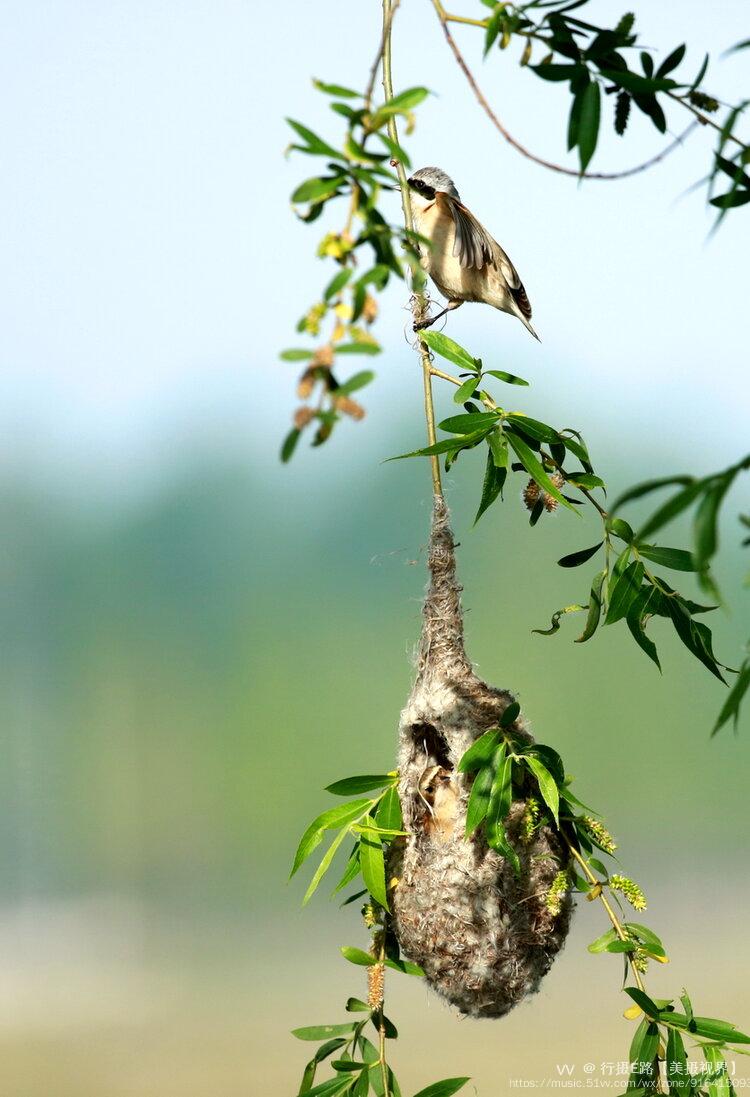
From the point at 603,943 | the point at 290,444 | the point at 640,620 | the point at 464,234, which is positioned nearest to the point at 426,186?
the point at 464,234

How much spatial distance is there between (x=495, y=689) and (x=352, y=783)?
22 cm

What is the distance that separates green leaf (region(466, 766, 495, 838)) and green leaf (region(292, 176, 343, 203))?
0.69 meters

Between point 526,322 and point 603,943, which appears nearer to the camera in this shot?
point 603,943

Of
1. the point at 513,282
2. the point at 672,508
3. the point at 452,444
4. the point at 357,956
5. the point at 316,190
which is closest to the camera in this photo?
the point at 672,508

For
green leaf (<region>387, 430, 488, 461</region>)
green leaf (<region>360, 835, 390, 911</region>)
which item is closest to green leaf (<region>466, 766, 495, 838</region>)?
green leaf (<region>360, 835, 390, 911</region>)

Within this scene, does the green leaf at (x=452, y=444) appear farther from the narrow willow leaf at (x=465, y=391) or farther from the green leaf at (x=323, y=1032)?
the green leaf at (x=323, y=1032)

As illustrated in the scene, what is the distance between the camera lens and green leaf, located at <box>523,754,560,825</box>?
3.86ft

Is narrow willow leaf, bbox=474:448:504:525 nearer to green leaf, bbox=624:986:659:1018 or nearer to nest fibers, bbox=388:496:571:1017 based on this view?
nest fibers, bbox=388:496:571:1017

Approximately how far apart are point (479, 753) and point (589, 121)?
651mm

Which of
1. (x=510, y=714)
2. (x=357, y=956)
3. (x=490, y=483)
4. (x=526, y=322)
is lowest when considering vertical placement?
(x=357, y=956)

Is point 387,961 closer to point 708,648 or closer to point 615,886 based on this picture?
point 615,886

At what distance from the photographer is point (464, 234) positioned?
1320mm

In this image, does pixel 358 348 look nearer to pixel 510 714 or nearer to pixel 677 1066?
pixel 510 714

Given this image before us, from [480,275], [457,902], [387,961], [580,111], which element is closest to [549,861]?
[457,902]
